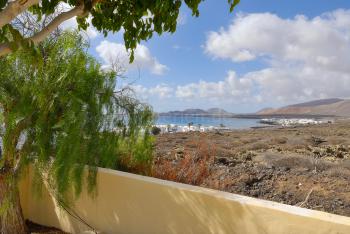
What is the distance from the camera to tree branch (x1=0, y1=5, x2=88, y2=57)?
3.71m

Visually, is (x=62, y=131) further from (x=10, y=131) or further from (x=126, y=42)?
(x=126, y=42)

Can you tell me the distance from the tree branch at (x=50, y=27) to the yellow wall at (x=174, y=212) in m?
1.99

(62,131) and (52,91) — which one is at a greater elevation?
(52,91)

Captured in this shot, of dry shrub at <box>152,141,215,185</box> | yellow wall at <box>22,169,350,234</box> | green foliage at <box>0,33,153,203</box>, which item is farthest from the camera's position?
dry shrub at <box>152,141,215,185</box>

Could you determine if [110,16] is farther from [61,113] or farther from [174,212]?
[174,212]

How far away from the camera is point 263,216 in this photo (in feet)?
12.5

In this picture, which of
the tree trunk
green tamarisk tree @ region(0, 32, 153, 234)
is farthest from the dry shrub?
the tree trunk

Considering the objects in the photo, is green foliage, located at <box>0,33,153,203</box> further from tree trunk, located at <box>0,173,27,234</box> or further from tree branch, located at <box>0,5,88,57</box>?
tree branch, located at <box>0,5,88,57</box>

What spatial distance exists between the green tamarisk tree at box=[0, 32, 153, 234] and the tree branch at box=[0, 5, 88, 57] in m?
1.38

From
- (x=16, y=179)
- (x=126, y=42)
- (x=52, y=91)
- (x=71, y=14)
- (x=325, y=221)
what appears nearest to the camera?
(x=325, y=221)

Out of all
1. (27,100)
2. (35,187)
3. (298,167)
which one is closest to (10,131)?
(27,100)

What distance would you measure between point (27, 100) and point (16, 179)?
1.20 m

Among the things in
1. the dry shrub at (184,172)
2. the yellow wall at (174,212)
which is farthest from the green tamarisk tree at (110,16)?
the dry shrub at (184,172)

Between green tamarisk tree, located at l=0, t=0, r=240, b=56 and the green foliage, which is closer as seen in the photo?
green tamarisk tree, located at l=0, t=0, r=240, b=56
